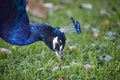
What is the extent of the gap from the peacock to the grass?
26 cm

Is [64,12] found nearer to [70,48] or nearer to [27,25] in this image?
[70,48]

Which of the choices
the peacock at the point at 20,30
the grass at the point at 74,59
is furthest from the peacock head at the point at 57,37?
the grass at the point at 74,59

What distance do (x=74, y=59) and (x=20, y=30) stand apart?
64 centimetres

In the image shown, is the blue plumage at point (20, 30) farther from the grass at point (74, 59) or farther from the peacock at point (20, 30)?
the grass at point (74, 59)

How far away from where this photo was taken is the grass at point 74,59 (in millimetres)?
2463

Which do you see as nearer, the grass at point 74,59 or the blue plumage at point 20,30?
the blue plumage at point 20,30

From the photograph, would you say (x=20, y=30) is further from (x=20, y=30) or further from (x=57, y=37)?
(x=57, y=37)

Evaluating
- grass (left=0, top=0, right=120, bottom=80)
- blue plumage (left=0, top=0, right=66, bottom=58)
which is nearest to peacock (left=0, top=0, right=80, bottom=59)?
blue plumage (left=0, top=0, right=66, bottom=58)

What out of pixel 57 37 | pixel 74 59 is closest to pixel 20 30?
pixel 57 37

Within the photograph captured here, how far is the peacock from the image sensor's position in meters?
2.27

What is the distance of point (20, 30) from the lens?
229 cm

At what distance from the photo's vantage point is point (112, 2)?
4.33 meters

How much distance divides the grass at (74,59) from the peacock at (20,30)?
0.26m

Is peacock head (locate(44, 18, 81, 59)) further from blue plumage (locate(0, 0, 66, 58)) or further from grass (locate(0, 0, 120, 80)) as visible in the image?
grass (locate(0, 0, 120, 80))
